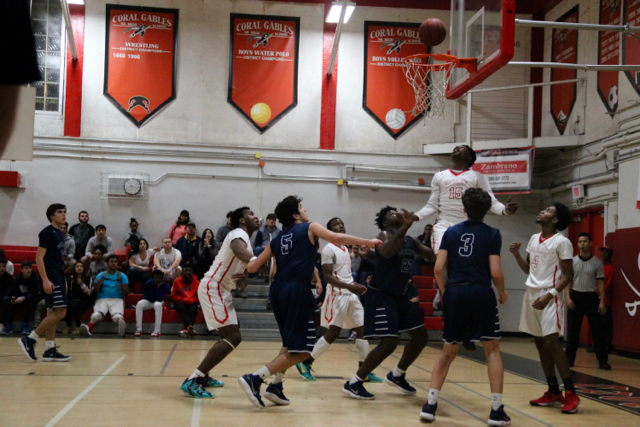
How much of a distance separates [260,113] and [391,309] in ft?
35.2

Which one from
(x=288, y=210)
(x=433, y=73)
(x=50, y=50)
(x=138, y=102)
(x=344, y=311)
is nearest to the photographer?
(x=288, y=210)

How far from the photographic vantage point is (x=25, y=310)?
39.2ft

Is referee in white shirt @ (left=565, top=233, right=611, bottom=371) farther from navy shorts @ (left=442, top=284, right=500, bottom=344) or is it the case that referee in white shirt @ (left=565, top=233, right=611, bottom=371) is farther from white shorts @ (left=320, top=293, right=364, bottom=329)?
navy shorts @ (left=442, top=284, right=500, bottom=344)

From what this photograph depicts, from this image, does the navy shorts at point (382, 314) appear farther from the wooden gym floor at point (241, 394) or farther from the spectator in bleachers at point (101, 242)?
the spectator in bleachers at point (101, 242)

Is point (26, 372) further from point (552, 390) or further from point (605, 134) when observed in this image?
point (605, 134)

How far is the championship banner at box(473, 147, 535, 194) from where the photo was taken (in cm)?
1450

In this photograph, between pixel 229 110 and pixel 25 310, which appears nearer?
pixel 25 310

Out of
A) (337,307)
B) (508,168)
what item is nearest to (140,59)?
(508,168)

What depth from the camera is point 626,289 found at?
10.9 meters

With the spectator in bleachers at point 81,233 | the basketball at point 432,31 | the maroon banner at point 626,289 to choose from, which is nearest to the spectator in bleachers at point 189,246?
the spectator in bleachers at point 81,233

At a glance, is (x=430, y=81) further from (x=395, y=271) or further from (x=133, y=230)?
(x=133, y=230)

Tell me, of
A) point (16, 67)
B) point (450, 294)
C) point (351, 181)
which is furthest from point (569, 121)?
point (16, 67)

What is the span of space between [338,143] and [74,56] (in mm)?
7012

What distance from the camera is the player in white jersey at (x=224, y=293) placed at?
5.89 m
